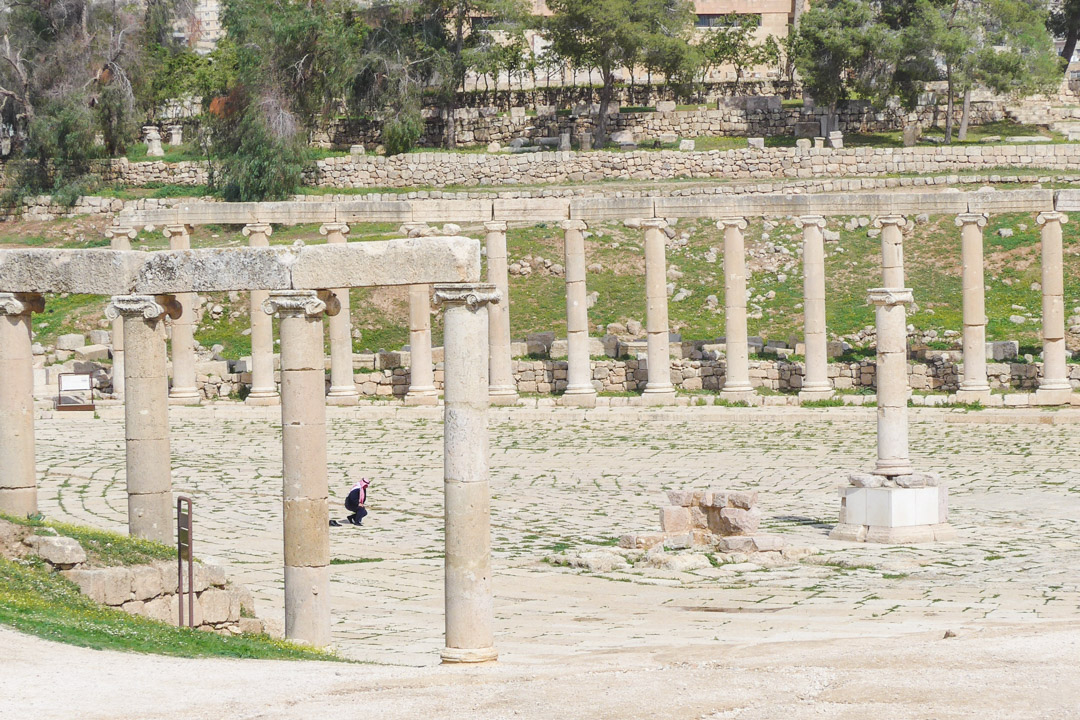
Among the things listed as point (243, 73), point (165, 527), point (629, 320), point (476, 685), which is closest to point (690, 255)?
point (629, 320)

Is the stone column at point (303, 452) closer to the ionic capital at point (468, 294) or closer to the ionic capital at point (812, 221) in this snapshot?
the ionic capital at point (468, 294)

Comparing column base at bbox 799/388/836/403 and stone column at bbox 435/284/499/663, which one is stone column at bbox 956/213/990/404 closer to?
column base at bbox 799/388/836/403

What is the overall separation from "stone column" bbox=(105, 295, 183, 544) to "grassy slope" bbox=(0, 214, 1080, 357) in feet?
82.4

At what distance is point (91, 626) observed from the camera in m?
15.0

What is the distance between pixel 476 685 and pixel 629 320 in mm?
33262

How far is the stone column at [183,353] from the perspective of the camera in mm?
37781

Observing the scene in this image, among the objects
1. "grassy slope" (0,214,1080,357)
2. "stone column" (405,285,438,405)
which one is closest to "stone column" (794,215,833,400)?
"grassy slope" (0,214,1080,357)

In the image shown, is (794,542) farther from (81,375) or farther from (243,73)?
(243,73)

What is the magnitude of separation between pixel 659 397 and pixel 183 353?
36.4 ft

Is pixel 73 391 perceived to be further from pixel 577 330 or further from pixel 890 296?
pixel 890 296

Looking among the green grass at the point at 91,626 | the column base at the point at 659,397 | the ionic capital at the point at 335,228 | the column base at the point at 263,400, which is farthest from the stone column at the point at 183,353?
the green grass at the point at 91,626

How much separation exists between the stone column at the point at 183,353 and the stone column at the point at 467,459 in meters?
23.3

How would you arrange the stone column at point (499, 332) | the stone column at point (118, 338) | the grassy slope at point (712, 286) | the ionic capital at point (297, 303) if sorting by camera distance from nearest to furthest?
1. the ionic capital at point (297, 303)
2. the stone column at point (118, 338)
3. the stone column at point (499, 332)
4. the grassy slope at point (712, 286)

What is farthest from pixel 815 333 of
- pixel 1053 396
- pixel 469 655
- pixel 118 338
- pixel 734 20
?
pixel 734 20
